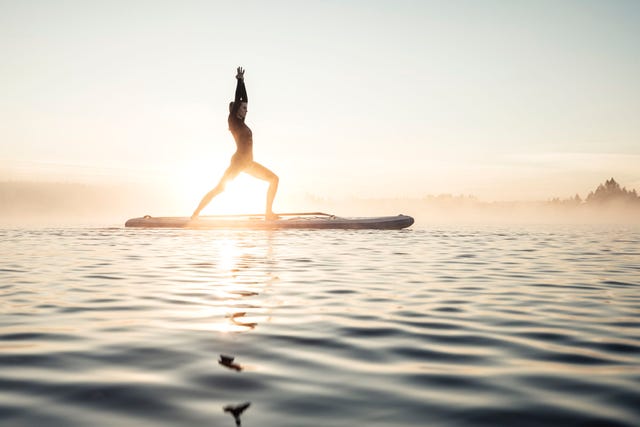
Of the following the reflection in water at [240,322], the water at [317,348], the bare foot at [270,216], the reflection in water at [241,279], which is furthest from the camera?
the bare foot at [270,216]

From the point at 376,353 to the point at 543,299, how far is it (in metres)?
3.13

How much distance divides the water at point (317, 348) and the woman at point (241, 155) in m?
9.82

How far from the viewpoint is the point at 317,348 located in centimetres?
371

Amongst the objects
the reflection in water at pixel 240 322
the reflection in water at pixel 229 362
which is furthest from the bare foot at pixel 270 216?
the reflection in water at pixel 229 362

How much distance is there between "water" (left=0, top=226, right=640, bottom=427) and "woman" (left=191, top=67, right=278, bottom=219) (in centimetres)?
982

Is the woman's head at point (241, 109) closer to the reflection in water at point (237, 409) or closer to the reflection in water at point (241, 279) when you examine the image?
the reflection in water at point (241, 279)

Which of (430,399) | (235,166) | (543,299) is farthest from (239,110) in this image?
(430,399)

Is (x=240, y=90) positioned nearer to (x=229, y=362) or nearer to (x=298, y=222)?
(x=298, y=222)

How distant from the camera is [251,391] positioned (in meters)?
2.75

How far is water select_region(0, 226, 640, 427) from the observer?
252 centimetres

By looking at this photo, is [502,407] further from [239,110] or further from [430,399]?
[239,110]

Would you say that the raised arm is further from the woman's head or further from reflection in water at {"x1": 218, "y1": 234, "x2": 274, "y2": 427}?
reflection in water at {"x1": 218, "y1": 234, "x2": 274, "y2": 427}

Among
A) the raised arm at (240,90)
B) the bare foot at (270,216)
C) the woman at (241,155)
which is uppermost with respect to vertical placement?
the raised arm at (240,90)

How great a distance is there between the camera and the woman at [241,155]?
679 inches
